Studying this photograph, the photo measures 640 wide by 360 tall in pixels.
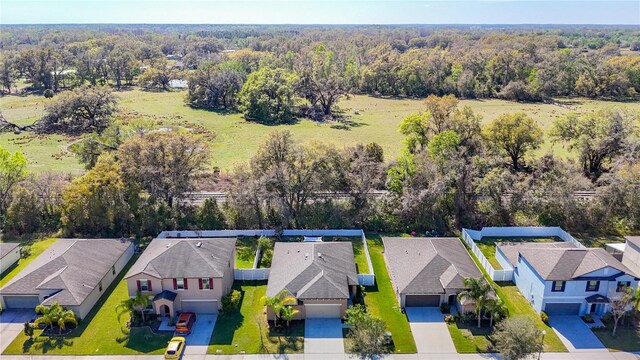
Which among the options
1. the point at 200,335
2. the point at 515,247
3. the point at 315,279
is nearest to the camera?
the point at 200,335

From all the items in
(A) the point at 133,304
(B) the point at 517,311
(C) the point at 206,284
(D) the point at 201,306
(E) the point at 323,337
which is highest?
(C) the point at 206,284

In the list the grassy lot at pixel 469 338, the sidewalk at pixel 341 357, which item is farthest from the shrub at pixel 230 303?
the grassy lot at pixel 469 338

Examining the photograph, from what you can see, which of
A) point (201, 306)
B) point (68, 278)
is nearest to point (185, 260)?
point (201, 306)

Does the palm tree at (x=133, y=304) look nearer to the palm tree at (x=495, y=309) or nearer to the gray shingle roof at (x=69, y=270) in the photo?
the gray shingle roof at (x=69, y=270)

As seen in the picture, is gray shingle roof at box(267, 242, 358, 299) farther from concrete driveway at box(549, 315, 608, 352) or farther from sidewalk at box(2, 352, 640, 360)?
concrete driveway at box(549, 315, 608, 352)

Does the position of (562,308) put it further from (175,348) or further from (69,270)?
(69,270)

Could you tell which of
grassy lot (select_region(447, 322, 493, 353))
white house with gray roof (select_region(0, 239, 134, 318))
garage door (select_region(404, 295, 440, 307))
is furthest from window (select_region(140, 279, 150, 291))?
grassy lot (select_region(447, 322, 493, 353))
